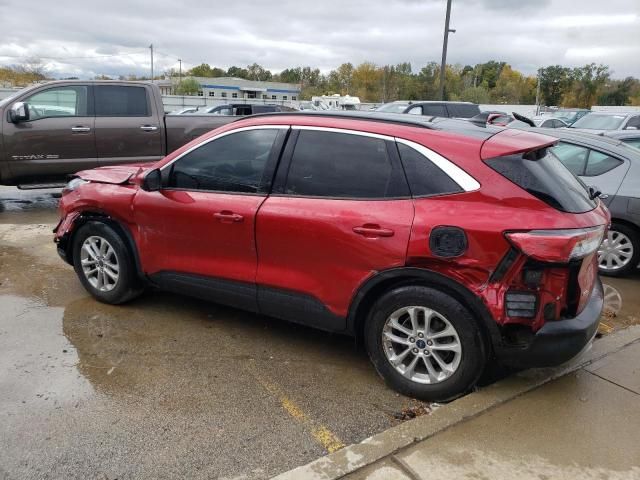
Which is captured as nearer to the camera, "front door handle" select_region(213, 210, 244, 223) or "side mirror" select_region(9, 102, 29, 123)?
"front door handle" select_region(213, 210, 244, 223)

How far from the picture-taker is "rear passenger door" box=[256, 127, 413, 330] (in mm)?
3209

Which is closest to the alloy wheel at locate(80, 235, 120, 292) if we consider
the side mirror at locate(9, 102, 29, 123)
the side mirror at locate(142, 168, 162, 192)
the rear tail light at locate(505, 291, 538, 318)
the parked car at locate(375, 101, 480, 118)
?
the side mirror at locate(142, 168, 162, 192)

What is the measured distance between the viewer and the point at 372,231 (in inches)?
126

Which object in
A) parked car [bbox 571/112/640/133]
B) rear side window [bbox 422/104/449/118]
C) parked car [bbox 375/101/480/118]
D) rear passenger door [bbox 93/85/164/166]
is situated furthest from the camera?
rear side window [bbox 422/104/449/118]

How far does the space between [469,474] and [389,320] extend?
3.22ft

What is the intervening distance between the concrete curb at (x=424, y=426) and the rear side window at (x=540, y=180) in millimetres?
1150

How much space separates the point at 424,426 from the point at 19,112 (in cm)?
736

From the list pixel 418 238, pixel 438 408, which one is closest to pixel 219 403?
pixel 438 408

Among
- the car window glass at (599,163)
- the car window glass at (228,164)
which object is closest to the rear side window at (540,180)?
the car window glass at (228,164)

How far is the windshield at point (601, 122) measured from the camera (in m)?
15.3

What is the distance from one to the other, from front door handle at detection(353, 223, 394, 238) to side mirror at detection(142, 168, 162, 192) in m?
1.74

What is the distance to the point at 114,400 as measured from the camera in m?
3.24

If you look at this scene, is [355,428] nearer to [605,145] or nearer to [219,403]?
[219,403]

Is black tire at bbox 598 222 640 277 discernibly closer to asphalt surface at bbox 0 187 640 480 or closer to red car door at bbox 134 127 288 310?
asphalt surface at bbox 0 187 640 480
